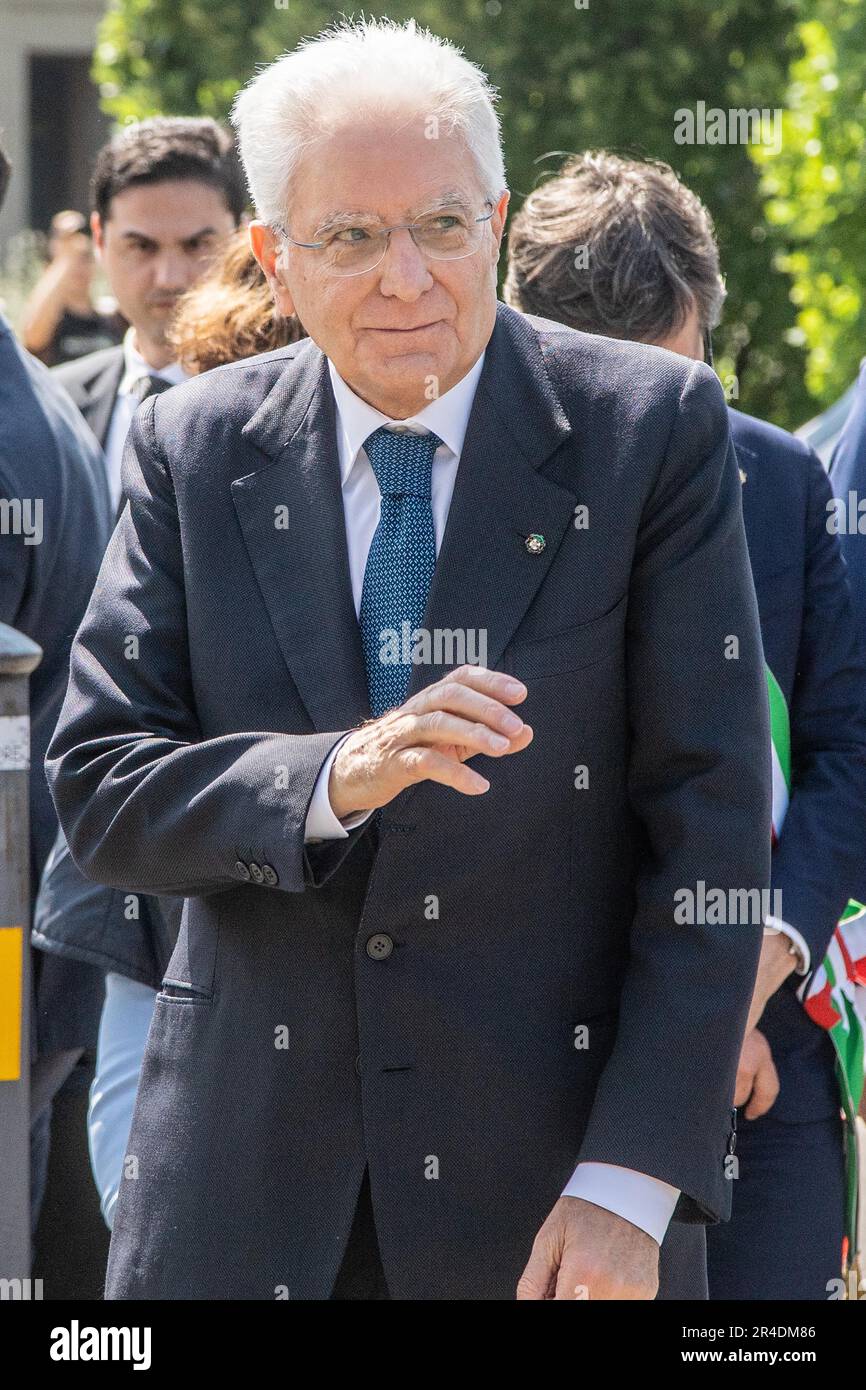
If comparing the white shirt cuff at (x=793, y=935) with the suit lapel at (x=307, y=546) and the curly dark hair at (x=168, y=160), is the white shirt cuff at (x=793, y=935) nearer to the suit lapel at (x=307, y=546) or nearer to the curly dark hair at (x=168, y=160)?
the suit lapel at (x=307, y=546)

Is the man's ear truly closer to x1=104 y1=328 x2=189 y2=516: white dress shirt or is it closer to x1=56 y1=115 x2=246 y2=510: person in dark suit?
x1=104 y1=328 x2=189 y2=516: white dress shirt

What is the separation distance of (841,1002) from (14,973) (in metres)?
1.34

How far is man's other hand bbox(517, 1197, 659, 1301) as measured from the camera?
2.03 meters

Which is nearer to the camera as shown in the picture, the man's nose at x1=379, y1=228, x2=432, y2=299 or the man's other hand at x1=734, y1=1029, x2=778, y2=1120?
the man's nose at x1=379, y1=228, x2=432, y2=299

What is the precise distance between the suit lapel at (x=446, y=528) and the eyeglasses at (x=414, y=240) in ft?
0.48

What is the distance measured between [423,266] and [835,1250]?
1689 millimetres

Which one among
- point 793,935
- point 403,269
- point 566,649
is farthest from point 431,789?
point 793,935

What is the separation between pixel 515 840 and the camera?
210 cm

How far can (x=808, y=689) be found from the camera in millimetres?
3014

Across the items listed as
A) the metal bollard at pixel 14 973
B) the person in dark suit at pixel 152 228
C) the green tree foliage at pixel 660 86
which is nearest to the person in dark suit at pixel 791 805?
the metal bollard at pixel 14 973

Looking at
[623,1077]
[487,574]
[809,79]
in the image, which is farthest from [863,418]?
[809,79]

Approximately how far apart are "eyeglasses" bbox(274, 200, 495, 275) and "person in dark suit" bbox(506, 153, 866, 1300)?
0.93 metres

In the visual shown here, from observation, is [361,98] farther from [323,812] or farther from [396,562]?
[323,812]

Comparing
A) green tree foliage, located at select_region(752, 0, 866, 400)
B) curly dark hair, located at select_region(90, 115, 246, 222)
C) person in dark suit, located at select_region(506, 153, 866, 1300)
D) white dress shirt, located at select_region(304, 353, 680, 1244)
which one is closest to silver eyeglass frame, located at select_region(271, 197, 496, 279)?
white dress shirt, located at select_region(304, 353, 680, 1244)
